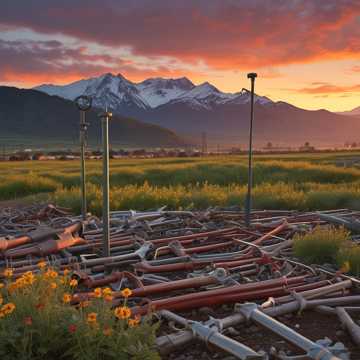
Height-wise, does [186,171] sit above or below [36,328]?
below

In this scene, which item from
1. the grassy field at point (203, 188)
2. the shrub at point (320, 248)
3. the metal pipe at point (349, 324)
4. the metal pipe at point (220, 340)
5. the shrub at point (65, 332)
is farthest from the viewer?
the grassy field at point (203, 188)

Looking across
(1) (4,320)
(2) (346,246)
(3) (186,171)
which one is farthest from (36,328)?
(3) (186,171)

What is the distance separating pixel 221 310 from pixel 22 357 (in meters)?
1.79

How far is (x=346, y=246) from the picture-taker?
5.77 metres

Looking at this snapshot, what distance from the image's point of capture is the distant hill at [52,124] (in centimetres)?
16625

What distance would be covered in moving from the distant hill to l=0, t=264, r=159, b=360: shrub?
510 feet

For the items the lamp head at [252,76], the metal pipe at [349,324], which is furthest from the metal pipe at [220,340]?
the lamp head at [252,76]

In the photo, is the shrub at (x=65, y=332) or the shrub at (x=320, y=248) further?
the shrub at (x=320, y=248)

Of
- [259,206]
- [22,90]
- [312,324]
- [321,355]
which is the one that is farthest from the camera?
[22,90]

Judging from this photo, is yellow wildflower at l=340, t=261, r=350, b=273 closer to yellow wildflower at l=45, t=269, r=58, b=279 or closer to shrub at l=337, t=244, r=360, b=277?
shrub at l=337, t=244, r=360, b=277

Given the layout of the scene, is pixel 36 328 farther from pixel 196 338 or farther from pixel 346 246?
pixel 346 246

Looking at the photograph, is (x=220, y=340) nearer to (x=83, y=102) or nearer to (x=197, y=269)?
(x=197, y=269)

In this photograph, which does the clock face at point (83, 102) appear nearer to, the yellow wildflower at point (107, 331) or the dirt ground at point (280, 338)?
the dirt ground at point (280, 338)

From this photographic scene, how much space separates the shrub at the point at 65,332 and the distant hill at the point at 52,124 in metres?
155
